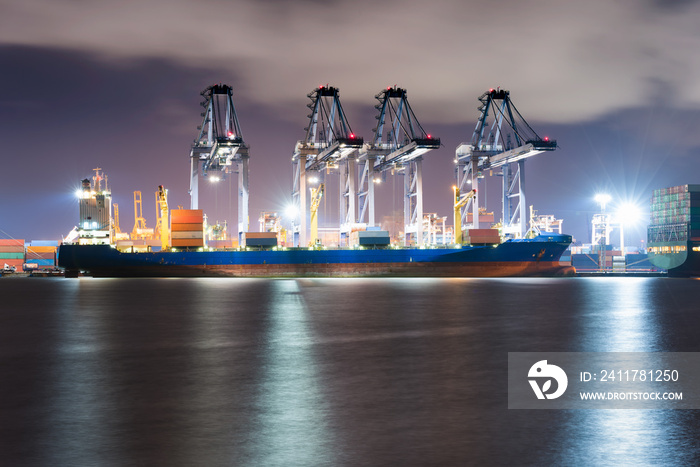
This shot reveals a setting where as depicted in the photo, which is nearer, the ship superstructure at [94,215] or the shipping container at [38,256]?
the ship superstructure at [94,215]

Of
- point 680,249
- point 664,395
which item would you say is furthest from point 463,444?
point 680,249

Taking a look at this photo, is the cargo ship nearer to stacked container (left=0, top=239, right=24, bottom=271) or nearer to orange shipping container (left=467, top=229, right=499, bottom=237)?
orange shipping container (left=467, top=229, right=499, bottom=237)

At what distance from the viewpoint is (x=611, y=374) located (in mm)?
11688

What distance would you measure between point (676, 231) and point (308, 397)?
97023 mm

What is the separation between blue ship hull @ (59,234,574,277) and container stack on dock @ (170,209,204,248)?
1.44 meters

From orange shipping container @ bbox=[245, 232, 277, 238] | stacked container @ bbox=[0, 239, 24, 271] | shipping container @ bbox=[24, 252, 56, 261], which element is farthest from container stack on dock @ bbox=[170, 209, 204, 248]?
shipping container @ bbox=[24, 252, 56, 261]

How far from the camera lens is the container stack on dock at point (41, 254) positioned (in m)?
113

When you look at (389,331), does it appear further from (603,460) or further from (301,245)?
(301,245)

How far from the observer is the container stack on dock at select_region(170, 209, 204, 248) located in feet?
232

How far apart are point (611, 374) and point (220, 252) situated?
203 feet

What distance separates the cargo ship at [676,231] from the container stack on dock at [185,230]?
6925 cm

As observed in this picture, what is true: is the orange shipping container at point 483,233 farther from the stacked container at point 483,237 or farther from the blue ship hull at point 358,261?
the blue ship hull at point 358,261

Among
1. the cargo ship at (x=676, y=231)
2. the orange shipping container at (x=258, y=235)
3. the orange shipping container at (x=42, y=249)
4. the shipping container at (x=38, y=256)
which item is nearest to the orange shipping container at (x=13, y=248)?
the shipping container at (x=38, y=256)

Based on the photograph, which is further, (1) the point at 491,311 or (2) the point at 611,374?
(1) the point at 491,311
